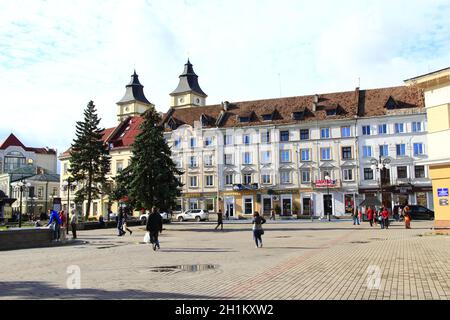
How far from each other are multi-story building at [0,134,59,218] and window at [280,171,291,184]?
37753 mm

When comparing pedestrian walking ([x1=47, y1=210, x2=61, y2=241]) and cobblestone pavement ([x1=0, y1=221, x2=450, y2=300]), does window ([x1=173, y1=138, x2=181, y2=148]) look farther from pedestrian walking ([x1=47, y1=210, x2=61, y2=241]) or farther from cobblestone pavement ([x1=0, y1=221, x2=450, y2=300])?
cobblestone pavement ([x1=0, y1=221, x2=450, y2=300])

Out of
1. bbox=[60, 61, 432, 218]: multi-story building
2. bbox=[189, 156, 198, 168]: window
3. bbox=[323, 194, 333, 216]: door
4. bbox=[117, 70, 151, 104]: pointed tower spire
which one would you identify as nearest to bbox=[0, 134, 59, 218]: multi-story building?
bbox=[117, 70, 151, 104]: pointed tower spire

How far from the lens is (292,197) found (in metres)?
58.8

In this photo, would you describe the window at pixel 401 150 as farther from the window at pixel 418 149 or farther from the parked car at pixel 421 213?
the parked car at pixel 421 213

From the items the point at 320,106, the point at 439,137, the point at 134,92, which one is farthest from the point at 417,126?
the point at 134,92

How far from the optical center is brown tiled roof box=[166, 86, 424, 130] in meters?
56.8

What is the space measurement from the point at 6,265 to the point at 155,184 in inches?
930

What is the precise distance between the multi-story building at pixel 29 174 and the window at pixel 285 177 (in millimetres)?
37753

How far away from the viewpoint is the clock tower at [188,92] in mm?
95750

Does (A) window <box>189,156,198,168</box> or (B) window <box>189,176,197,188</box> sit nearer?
(B) window <box>189,176,197,188</box>

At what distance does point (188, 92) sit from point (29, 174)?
36073 mm

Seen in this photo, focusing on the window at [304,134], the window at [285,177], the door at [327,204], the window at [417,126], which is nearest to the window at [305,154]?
the window at [304,134]
